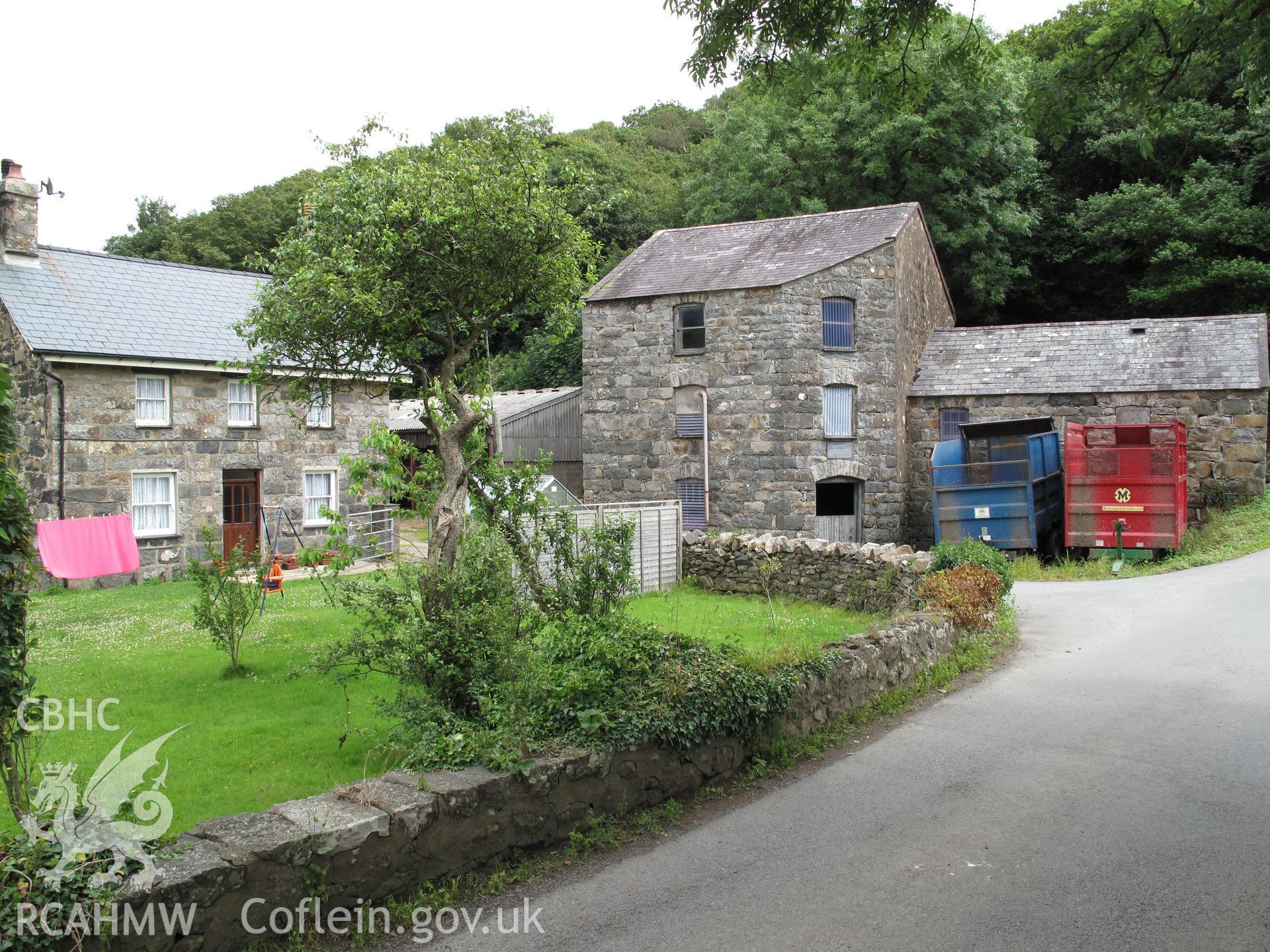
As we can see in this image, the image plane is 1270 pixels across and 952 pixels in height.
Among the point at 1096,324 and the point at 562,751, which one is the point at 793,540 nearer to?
the point at 562,751

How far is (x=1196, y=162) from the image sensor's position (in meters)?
31.8

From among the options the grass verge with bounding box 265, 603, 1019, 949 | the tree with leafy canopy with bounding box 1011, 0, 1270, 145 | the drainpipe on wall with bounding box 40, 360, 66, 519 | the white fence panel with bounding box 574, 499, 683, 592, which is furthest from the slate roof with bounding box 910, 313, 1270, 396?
the drainpipe on wall with bounding box 40, 360, 66, 519

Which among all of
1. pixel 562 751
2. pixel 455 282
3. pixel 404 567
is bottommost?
pixel 562 751

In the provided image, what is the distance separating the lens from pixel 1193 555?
19.8m

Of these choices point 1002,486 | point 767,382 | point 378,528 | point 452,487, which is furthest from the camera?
point 378,528

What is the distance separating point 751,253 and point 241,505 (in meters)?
15.2

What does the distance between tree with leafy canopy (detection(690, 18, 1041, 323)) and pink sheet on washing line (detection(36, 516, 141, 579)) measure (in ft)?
81.3

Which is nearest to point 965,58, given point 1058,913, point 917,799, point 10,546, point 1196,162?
point 917,799

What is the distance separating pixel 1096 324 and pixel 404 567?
24628mm

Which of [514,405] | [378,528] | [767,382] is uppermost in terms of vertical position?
Answer: [514,405]

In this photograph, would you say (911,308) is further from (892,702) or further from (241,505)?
(892,702)

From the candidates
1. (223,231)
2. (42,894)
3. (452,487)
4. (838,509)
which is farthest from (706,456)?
(223,231)

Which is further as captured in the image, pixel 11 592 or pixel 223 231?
pixel 223 231

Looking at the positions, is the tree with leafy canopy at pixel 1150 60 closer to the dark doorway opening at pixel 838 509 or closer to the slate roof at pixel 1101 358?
the dark doorway opening at pixel 838 509
